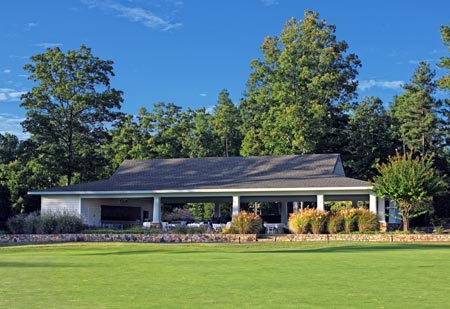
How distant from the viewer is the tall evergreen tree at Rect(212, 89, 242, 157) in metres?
58.9

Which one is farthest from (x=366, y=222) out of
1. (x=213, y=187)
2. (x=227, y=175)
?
(x=227, y=175)

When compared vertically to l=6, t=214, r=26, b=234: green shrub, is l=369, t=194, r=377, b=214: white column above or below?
above

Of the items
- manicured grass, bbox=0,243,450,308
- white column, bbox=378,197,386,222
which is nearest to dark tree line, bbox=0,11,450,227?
white column, bbox=378,197,386,222

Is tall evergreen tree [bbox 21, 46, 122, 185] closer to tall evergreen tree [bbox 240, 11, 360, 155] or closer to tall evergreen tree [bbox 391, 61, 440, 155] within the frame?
tall evergreen tree [bbox 240, 11, 360, 155]

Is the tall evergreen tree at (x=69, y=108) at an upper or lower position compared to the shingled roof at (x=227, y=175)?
upper

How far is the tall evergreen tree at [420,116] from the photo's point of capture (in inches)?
1946

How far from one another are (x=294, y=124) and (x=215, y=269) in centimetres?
3392

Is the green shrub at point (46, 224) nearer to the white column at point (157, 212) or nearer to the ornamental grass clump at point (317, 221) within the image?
the white column at point (157, 212)

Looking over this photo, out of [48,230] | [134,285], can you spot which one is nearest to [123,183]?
[48,230]

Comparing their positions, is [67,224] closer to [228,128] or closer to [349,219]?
[349,219]

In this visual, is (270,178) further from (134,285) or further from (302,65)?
(134,285)

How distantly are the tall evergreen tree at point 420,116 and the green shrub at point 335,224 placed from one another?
21457 mm

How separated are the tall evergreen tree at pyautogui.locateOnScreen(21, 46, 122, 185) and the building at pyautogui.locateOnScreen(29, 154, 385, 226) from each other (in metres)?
6.32

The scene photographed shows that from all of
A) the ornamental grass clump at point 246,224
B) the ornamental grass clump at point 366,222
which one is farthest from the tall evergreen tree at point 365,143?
the ornamental grass clump at point 246,224
